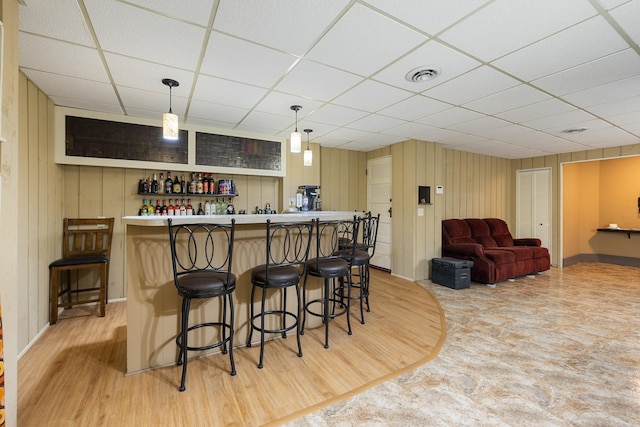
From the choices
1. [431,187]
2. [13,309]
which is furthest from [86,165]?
[431,187]

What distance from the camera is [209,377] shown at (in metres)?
2.14

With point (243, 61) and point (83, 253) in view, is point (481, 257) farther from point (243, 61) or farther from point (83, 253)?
point (83, 253)

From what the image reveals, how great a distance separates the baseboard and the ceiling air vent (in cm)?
619

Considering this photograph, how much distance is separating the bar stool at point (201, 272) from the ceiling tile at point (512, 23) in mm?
2185

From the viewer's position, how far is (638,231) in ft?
20.1

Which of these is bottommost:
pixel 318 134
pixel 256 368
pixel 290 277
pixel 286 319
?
pixel 256 368

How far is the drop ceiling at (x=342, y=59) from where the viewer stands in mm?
1775

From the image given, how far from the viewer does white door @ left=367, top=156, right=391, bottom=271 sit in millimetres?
5621

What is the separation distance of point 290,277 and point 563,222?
6.79m

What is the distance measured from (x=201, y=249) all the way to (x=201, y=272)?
25 cm

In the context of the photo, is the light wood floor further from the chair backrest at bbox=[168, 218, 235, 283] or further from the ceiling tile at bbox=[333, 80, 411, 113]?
the ceiling tile at bbox=[333, 80, 411, 113]

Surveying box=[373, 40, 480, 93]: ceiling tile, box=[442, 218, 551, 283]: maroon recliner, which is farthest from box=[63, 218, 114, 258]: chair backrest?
box=[442, 218, 551, 283]: maroon recliner

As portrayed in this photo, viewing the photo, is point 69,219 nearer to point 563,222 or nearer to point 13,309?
point 13,309

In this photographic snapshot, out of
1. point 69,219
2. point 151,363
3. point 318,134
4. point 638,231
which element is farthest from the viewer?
point 638,231
